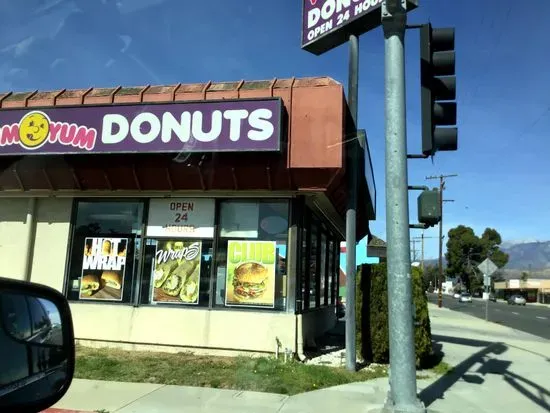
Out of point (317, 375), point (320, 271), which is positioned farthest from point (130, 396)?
point (320, 271)

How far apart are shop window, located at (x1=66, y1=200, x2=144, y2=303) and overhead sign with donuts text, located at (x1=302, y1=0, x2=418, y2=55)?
5.10m

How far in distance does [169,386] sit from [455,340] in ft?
36.0

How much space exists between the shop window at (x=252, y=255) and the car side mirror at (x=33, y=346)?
27.5 feet

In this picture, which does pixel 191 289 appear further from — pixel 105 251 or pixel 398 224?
pixel 398 224

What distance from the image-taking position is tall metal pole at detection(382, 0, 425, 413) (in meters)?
6.38

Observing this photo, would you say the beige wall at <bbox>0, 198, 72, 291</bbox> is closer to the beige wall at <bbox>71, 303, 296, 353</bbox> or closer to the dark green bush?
the beige wall at <bbox>71, 303, 296, 353</bbox>

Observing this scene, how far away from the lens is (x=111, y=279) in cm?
1156

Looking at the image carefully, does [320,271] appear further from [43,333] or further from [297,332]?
[43,333]

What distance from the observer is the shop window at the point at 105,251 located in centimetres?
1151

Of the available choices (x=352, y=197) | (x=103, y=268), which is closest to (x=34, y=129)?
(x=103, y=268)

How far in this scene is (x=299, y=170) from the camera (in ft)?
33.9

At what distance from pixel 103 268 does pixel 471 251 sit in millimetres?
98902

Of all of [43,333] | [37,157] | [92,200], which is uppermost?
[37,157]

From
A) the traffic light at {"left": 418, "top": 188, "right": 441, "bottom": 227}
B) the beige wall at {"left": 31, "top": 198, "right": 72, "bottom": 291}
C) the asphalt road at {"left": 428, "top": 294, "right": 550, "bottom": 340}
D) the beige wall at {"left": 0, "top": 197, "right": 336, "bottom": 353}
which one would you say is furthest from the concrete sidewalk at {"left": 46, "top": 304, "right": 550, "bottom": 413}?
the asphalt road at {"left": 428, "top": 294, "right": 550, "bottom": 340}
